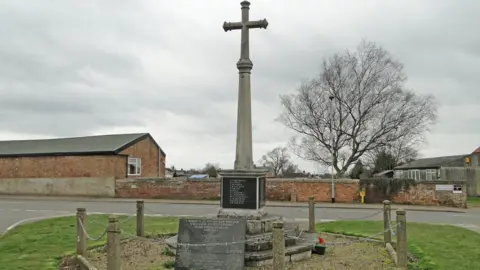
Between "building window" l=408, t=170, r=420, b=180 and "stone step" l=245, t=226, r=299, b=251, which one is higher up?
"building window" l=408, t=170, r=420, b=180

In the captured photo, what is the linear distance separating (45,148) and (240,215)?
97.0 feet

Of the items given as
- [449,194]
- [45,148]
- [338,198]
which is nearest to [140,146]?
[45,148]

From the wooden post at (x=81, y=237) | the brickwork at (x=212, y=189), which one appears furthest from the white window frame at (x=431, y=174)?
the wooden post at (x=81, y=237)

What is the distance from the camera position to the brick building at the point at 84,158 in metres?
30.9

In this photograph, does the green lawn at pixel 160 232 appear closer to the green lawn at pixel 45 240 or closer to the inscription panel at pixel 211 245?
the green lawn at pixel 45 240

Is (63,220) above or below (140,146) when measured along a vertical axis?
below

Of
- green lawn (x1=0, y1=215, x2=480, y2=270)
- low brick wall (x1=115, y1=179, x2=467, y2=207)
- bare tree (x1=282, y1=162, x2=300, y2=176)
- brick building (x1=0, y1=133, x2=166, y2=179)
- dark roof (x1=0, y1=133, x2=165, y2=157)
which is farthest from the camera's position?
bare tree (x1=282, y1=162, x2=300, y2=176)

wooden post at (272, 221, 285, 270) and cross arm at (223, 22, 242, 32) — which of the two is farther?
cross arm at (223, 22, 242, 32)

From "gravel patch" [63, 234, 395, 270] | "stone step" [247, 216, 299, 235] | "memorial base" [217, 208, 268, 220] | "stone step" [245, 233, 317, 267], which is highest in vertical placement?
"memorial base" [217, 208, 268, 220]

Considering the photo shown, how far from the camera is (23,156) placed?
33156 mm

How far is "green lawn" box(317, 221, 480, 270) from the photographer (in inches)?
322

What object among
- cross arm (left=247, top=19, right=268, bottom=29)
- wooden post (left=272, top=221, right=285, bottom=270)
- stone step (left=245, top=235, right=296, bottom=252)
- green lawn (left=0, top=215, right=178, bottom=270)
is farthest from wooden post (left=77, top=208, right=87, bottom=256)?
cross arm (left=247, top=19, right=268, bottom=29)

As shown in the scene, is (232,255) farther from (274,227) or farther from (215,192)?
(215,192)

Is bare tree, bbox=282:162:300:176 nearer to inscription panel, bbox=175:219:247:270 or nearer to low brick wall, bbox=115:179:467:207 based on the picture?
low brick wall, bbox=115:179:467:207
